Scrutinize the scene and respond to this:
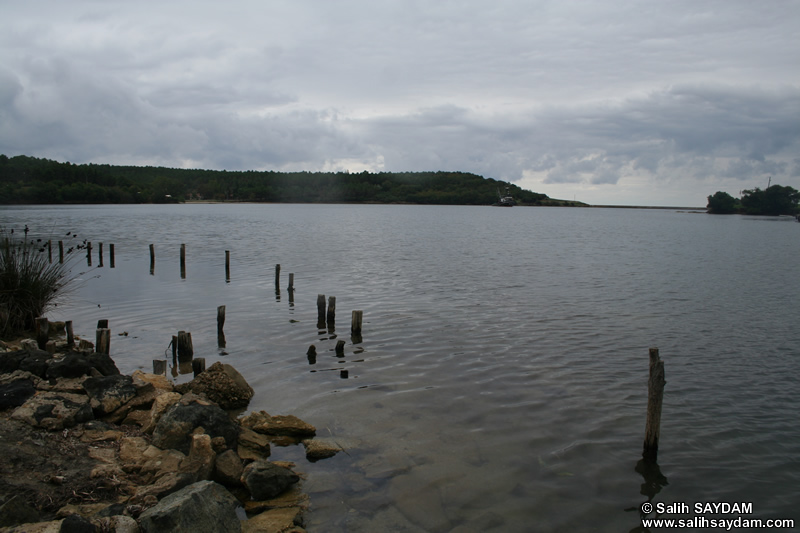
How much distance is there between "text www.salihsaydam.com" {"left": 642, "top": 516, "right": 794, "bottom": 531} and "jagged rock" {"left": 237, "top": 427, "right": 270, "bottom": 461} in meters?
5.37

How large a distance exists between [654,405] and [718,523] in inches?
64.5

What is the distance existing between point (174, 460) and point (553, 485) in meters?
5.18

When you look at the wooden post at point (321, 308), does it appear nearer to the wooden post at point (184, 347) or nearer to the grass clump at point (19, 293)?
the wooden post at point (184, 347)

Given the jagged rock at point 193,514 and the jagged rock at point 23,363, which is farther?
the jagged rock at point 23,363

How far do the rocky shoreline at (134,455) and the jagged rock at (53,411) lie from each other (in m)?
0.01

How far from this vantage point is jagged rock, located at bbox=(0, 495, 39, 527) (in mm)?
4930

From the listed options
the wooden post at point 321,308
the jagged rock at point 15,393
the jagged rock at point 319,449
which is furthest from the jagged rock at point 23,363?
the wooden post at point 321,308

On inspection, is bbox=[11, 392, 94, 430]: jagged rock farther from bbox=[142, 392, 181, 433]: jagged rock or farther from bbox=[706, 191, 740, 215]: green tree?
bbox=[706, 191, 740, 215]: green tree

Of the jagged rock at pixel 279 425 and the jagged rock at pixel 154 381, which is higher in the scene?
the jagged rock at pixel 154 381

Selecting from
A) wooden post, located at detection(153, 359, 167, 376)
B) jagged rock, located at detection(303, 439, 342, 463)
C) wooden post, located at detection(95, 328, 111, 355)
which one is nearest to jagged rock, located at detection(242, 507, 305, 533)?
jagged rock, located at detection(303, 439, 342, 463)

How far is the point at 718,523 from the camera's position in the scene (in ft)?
21.3

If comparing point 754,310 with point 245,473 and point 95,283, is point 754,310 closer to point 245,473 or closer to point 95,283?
point 245,473

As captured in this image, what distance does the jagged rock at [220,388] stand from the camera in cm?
948

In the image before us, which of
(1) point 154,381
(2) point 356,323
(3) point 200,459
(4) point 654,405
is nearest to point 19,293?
(1) point 154,381
